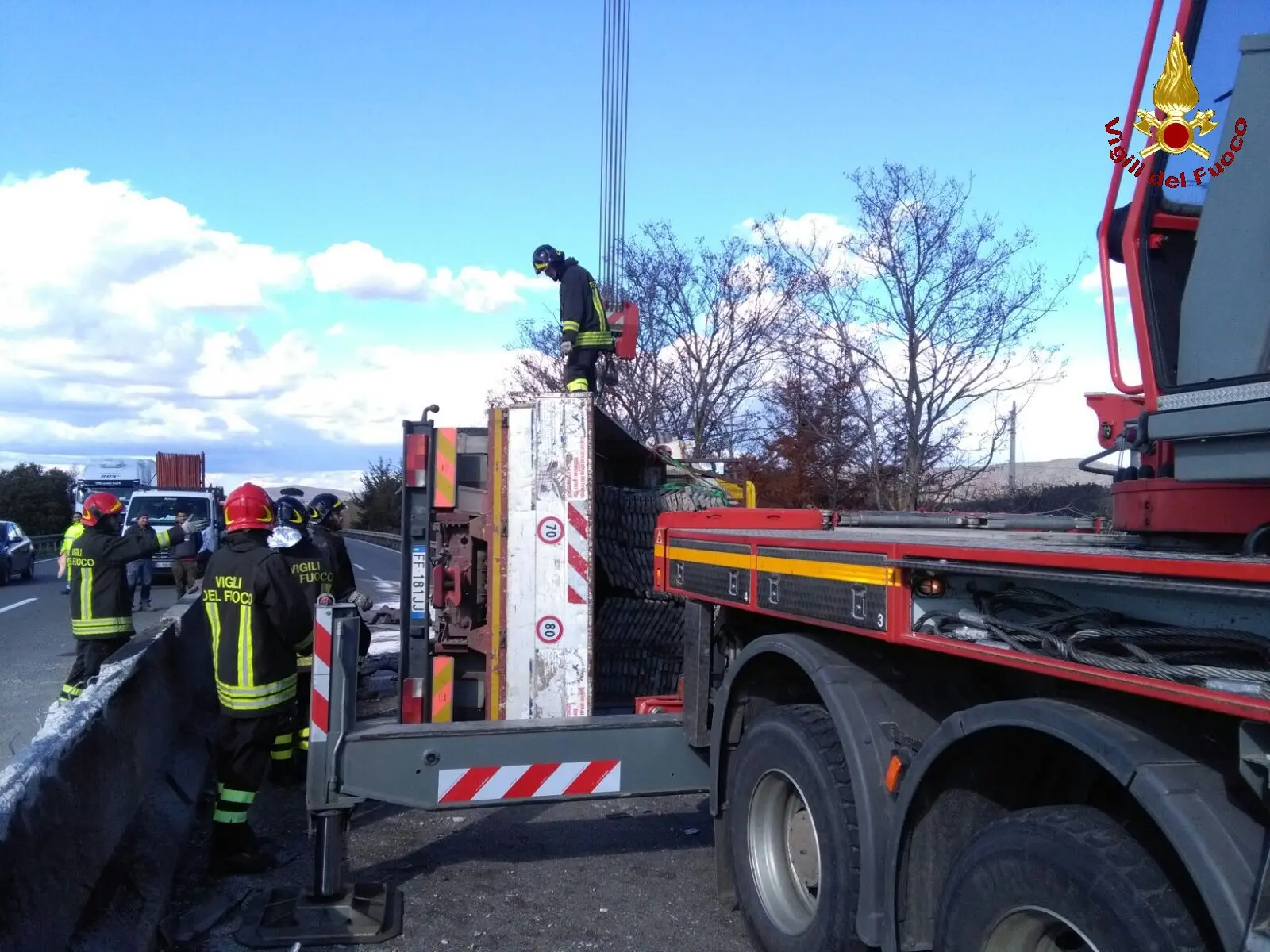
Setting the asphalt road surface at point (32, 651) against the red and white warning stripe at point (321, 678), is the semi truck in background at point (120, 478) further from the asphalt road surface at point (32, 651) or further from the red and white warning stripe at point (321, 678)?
the red and white warning stripe at point (321, 678)

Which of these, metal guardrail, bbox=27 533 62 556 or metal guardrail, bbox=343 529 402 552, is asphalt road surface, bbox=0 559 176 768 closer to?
metal guardrail, bbox=27 533 62 556

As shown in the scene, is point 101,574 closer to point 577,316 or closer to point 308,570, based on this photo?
point 308,570

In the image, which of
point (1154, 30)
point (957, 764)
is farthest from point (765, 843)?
point (1154, 30)

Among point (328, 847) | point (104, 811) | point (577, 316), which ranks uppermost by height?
point (577, 316)

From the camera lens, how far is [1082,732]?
2.54 meters

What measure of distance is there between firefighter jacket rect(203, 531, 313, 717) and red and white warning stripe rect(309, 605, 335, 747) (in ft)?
3.13

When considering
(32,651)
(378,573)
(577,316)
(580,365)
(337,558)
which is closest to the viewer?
(577,316)

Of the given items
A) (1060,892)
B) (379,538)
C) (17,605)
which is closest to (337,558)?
(1060,892)

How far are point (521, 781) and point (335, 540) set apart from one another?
4251 mm

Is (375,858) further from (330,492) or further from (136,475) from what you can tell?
(136,475)

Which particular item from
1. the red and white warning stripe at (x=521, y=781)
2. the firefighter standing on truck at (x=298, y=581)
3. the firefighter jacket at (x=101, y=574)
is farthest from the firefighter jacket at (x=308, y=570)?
the red and white warning stripe at (x=521, y=781)

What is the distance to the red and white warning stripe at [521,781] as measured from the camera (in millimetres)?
4641

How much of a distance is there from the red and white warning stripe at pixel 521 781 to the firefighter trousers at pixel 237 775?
1.37 metres

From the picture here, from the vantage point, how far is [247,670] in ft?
18.0
